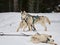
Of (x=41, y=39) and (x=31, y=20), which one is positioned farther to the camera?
(x=31, y=20)

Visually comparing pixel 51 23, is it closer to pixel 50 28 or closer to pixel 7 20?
pixel 50 28

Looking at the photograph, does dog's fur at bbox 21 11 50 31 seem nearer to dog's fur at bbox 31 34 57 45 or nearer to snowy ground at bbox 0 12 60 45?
snowy ground at bbox 0 12 60 45

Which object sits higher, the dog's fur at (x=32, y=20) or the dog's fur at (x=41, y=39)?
the dog's fur at (x=32, y=20)

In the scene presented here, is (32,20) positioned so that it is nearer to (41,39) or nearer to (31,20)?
(31,20)

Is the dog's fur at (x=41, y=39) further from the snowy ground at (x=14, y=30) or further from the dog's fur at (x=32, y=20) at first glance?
the dog's fur at (x=32, y=20)

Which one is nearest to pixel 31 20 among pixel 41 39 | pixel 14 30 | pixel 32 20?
pixel 32 20

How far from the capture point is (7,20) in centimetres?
132

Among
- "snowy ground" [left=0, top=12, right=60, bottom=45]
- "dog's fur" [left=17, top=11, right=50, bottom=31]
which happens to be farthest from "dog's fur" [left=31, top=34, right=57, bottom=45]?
"dog's fur" [left=17, top=11, right=50, bottom=31]

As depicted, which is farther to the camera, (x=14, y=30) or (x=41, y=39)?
(x=14, y=30)

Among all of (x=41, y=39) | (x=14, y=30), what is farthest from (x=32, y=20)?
(x=41, y=39)

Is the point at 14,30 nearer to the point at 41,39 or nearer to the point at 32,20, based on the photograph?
the point at 32,20

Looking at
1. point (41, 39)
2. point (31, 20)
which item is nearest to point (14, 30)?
point (31, 20)

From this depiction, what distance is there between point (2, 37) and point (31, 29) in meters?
0.24

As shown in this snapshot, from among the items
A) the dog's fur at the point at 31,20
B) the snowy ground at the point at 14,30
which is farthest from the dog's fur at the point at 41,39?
the dog's fur at the point at 31,20
